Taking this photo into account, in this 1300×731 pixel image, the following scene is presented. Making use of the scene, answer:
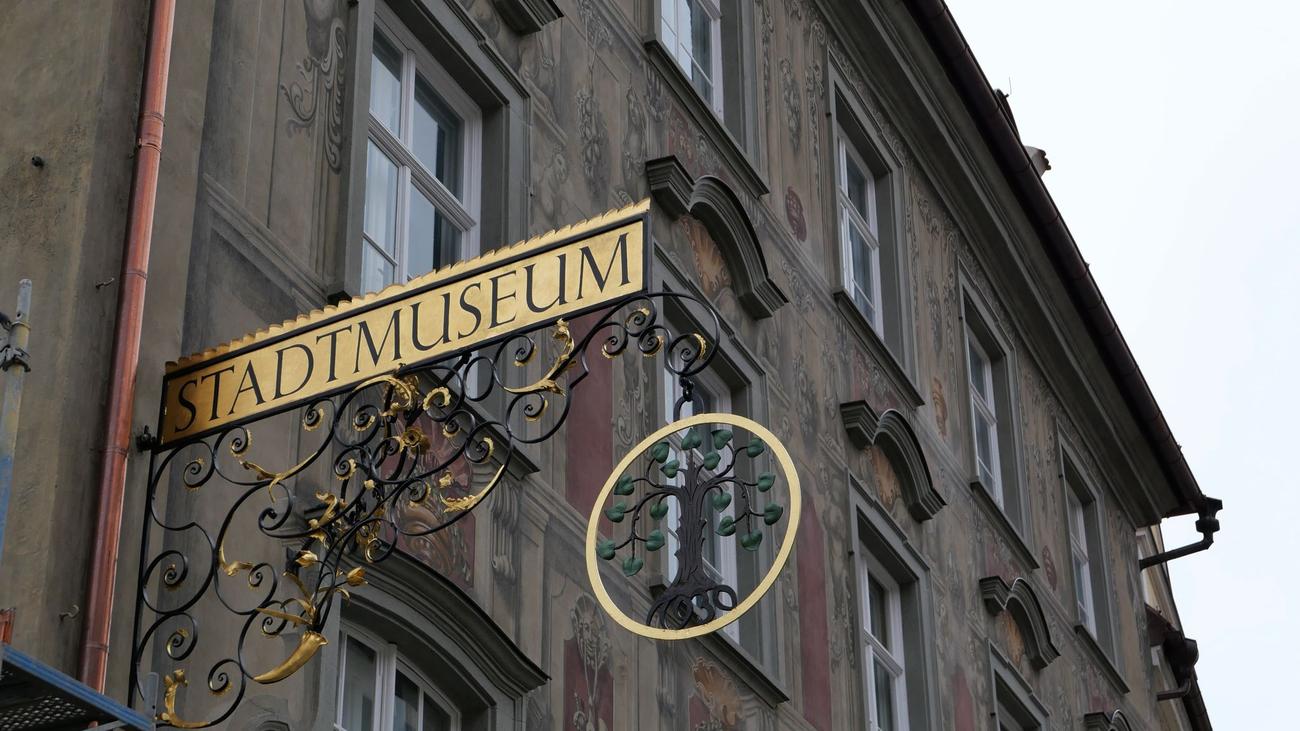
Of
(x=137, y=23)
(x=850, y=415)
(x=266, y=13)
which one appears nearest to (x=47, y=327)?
(x=137, y=23)

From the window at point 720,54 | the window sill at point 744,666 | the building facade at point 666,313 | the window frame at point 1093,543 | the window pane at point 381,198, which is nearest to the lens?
the building facade at point 666,313

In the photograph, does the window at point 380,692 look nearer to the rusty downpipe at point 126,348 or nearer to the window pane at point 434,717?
the window pane at point 434,717

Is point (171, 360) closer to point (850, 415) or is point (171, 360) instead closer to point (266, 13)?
point (266, 13)

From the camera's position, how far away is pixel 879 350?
16156mm

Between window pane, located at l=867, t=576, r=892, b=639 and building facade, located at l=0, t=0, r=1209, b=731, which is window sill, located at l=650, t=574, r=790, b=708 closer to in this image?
building facade, located at l=0, t=0, r=1209, b=731

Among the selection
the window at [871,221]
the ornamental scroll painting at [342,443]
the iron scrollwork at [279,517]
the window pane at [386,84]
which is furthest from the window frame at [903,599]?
the ornamental scroll painting at [342,443]

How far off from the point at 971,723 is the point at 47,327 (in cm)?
980

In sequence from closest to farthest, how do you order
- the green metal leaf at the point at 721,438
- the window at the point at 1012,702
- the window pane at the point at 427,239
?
the green metal leaf at the point at 721,438 → the window pane at the point at 427,239 → the window at the point at 1012,702

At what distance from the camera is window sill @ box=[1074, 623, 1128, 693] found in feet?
66.5

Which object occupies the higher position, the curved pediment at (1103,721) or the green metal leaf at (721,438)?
the curved pediment at (1103,721)

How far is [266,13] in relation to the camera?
934 cm

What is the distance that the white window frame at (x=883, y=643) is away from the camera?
48.3 feet

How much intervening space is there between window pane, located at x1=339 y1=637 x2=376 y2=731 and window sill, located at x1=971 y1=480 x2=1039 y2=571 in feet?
30.4

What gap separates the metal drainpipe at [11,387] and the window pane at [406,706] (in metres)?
2.77
